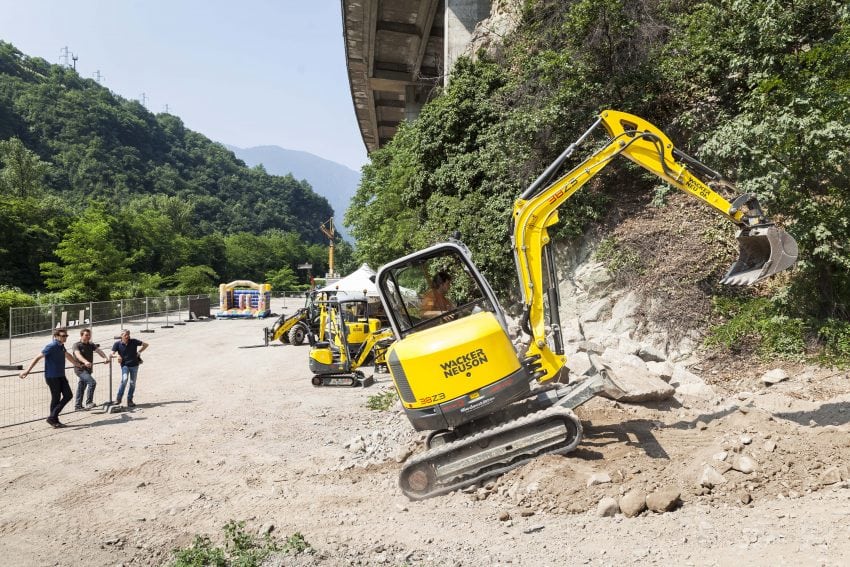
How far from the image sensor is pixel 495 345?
5918mm

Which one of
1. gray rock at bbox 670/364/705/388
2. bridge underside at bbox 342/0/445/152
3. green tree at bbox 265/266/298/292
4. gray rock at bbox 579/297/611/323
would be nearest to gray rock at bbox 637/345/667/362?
gray rock at bbox 670/364/705/388

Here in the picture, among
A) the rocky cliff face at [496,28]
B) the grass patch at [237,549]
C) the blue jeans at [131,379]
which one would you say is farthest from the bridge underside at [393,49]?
the grass patch at [237,549]

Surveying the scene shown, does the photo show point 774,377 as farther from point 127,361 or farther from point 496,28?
point 496,28

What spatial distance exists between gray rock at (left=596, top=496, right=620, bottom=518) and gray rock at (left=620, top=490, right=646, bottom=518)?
53 millimetres

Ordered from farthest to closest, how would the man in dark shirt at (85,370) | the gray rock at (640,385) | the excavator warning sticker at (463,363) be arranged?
the man in dark shirt at (85,370) < the gray rock at (640,385) < the excavator warning sticker at (463,363)

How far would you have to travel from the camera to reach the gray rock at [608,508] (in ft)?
16.0

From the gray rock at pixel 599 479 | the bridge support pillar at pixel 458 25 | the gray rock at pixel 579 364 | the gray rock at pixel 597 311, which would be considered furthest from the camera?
the bridge support pillar at pixel 458 25

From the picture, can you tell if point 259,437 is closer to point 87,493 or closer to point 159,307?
point 87,493

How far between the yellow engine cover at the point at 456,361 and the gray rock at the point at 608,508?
1.59 metres

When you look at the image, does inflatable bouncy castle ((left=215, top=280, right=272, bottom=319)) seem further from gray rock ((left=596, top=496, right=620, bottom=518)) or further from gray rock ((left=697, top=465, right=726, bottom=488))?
gray rock ((left=697, top=465, right=726, bottom=488))

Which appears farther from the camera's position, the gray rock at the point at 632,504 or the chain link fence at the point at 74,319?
the chain link fence at the point at 74,319

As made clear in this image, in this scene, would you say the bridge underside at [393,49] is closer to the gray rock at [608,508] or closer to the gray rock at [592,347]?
the gray rock at [592,347]

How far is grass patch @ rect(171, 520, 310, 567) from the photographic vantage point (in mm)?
4449

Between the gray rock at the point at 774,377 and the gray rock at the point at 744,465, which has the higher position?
the gray rock at the point at 774,377
